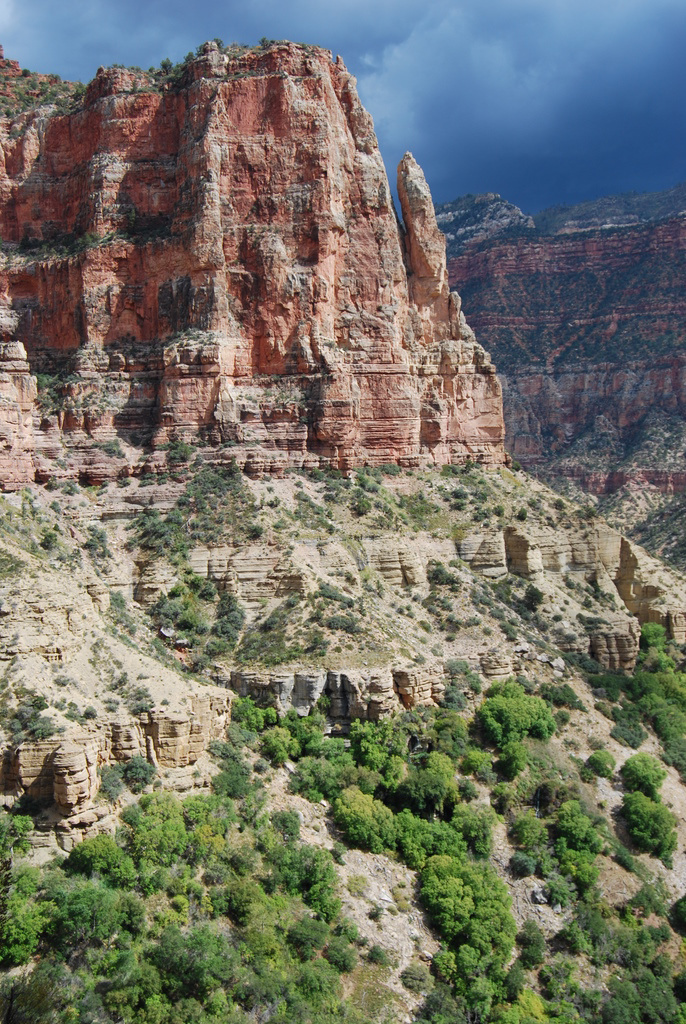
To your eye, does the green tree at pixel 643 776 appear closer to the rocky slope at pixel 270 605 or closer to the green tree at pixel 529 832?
the rocky slope at pixel 270 605

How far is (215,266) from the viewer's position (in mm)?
70750

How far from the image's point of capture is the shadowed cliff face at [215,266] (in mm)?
70500

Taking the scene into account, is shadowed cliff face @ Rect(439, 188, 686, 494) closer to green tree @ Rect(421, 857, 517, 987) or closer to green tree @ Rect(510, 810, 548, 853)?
green tree @ Rect(510, 810, 548, 853)

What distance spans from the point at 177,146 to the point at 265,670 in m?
43.5

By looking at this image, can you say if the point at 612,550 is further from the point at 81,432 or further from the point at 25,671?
the point at 25,671

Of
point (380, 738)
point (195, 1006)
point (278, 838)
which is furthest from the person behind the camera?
point (380, 738)

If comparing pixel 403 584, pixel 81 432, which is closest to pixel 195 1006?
pixel 403 584

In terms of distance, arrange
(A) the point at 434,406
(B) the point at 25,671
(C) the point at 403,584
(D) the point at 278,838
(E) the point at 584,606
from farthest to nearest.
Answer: (A) the point at 434,406, (E) the point at 584,606, (C) the point at 403,584, (D) the point at 278,838, (B) the point at 25,671

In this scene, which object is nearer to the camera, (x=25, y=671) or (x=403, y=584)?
(x=25, y=671)

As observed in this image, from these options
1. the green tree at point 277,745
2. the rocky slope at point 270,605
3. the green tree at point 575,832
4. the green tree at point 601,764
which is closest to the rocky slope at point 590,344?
the rocky slope at point 270,605

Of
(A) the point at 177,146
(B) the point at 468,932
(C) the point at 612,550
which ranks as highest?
(A) the point at 177,146

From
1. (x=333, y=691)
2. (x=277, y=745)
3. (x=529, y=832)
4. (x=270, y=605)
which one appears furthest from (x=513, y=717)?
(x=270, y=605)

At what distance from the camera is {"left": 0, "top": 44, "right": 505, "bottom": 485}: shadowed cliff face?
70.5 metres

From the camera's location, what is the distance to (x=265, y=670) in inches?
2144
